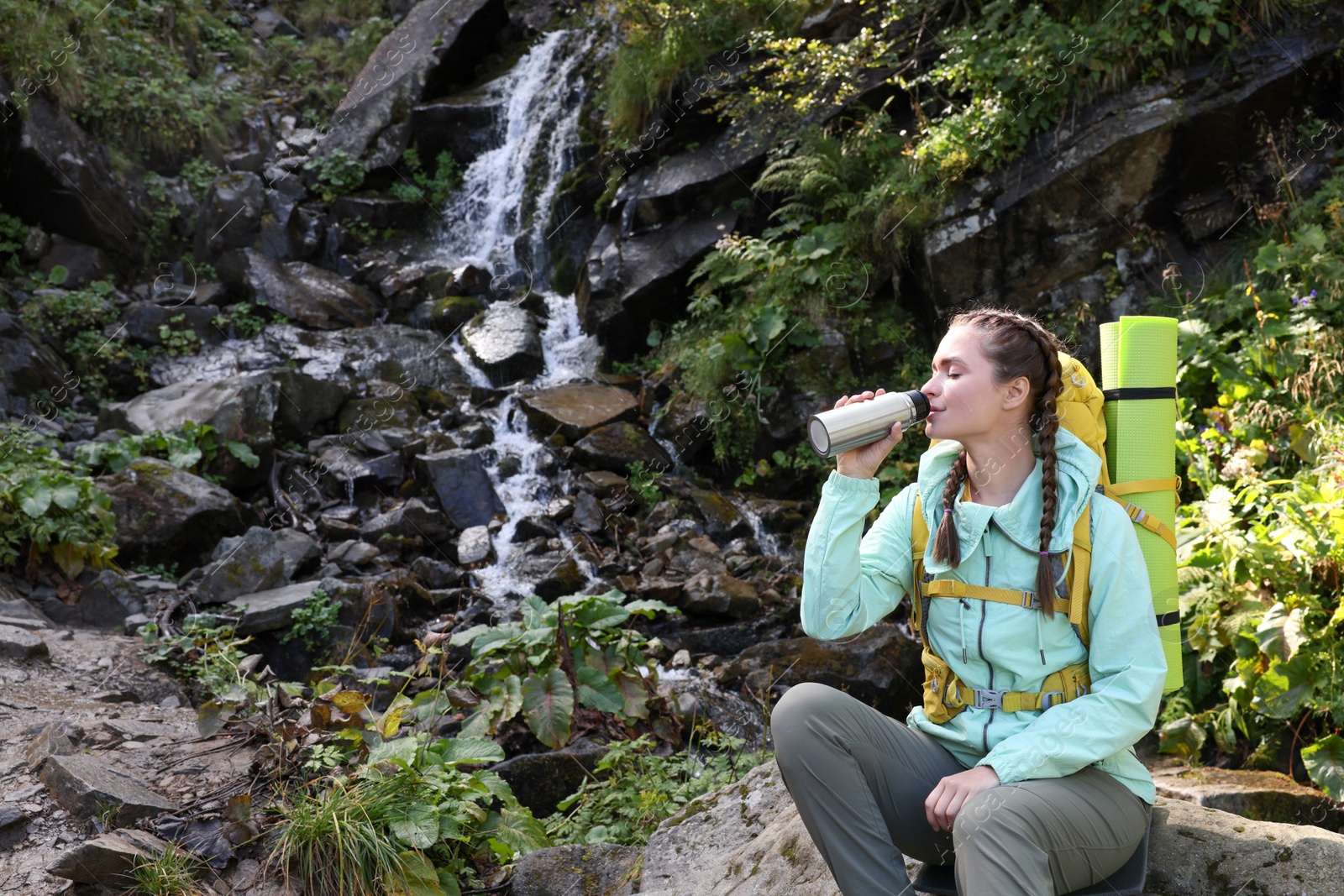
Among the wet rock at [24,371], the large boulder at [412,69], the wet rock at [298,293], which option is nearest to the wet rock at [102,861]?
the wet rock at [24,371]

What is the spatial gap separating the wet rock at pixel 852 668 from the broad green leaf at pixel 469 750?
256 cm

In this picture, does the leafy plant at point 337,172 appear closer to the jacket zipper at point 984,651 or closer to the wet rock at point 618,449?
the wet rock at point 618,449

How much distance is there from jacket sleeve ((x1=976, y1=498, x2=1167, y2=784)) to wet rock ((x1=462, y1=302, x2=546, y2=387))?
31.9 ft

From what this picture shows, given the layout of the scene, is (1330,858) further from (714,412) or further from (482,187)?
(482,187)

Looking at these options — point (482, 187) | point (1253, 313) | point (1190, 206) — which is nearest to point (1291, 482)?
point (1253, 313)

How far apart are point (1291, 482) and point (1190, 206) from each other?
139 inches

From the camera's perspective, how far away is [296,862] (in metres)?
3.38

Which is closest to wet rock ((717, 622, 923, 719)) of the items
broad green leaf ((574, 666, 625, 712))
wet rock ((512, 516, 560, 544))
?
broad green leaf ((574, 666, 625, 712))

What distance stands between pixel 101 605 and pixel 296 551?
4.71 ft

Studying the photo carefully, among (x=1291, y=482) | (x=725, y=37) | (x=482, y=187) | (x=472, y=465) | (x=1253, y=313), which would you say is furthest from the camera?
(x=482, y=187)

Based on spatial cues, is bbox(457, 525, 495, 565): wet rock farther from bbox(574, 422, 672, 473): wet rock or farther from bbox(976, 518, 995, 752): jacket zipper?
bbox(976, 518, 995, 752): jacket zipper

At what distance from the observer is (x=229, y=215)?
1301 centimetres

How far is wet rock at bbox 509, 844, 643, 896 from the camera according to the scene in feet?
10.9

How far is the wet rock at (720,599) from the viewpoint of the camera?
7375 millimetres
